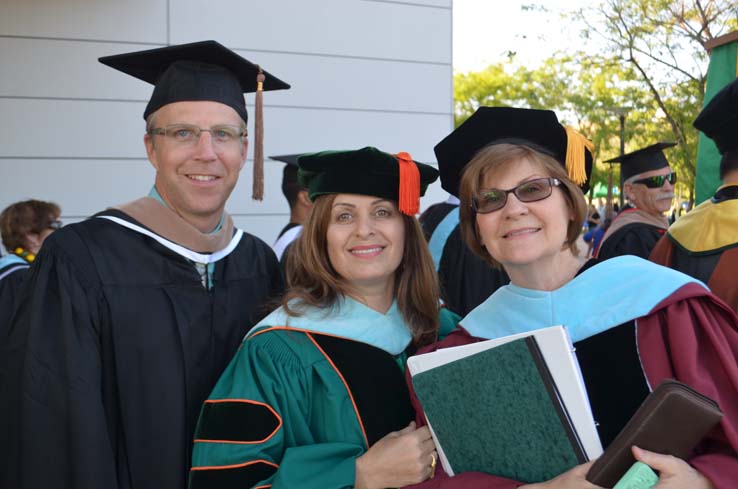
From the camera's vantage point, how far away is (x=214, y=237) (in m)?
2.49

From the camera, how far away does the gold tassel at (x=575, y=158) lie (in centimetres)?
193

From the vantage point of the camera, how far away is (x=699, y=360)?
1.61m

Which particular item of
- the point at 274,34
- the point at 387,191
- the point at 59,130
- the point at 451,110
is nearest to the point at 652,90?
the point at 451,110

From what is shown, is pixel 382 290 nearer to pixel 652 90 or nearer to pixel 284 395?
pixel 284 395

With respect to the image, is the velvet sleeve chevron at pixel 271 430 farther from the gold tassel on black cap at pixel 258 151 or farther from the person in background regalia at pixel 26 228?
the person in background regalia at pixel 26 228

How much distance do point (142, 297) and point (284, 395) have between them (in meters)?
0.63

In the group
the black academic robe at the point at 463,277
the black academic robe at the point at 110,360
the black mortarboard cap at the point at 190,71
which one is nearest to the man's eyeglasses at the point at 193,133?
the black mortarboard cap at the point at 190,71

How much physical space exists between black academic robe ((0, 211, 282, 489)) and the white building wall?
12.9ft

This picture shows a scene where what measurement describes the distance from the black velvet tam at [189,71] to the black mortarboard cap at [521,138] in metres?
1.02

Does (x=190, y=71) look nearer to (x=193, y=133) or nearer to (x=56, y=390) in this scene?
(x=193, y=133)

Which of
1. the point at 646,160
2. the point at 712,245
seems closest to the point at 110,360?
the point at 712,245

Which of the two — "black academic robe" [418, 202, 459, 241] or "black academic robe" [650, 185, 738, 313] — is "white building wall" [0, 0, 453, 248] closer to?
"black academic robe" [418, 202, 459, 241]

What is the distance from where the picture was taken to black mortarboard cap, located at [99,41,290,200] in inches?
99.9

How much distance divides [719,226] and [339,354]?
1.56m
